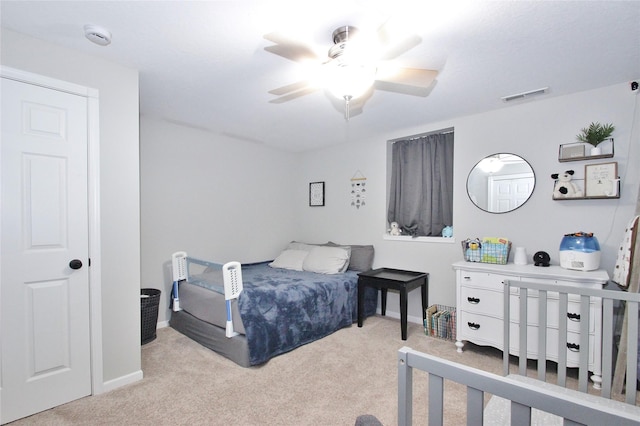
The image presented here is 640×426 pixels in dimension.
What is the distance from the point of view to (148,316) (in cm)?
293

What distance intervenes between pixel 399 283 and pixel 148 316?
2461 mm

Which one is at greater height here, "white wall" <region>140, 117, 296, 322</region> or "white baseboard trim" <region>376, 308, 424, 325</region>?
"white wall" <region>140, 117, 296, 322</region>

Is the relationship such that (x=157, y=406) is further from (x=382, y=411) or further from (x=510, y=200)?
(x=510, y=200)

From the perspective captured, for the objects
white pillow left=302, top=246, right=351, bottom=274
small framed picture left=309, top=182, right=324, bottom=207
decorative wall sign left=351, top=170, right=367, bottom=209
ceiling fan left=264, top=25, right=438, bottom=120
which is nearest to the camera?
ceiling fan left=264, top=25, right=438, bottom=120

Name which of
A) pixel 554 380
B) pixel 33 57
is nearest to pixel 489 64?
pixel 554 380

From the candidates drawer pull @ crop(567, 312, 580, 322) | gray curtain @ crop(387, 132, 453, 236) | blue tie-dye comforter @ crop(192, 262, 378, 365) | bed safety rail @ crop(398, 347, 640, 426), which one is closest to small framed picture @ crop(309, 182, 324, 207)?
gray curtain @ crop(387, 132, 453, 236)

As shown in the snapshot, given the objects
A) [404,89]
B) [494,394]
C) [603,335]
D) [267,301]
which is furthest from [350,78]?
[267,301]

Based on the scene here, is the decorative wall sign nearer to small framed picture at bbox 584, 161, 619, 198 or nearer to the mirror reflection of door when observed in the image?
the mirror reflection of door

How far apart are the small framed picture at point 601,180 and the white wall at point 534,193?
2.8 inches

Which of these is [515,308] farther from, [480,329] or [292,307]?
[292,307]

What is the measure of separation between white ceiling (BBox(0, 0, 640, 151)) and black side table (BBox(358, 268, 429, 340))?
1751 mm

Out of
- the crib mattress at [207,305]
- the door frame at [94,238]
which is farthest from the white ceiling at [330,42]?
the crib mattress at [207,305]

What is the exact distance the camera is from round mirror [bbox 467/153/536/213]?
2936 millimetres

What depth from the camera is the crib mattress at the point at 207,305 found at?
261 cm
